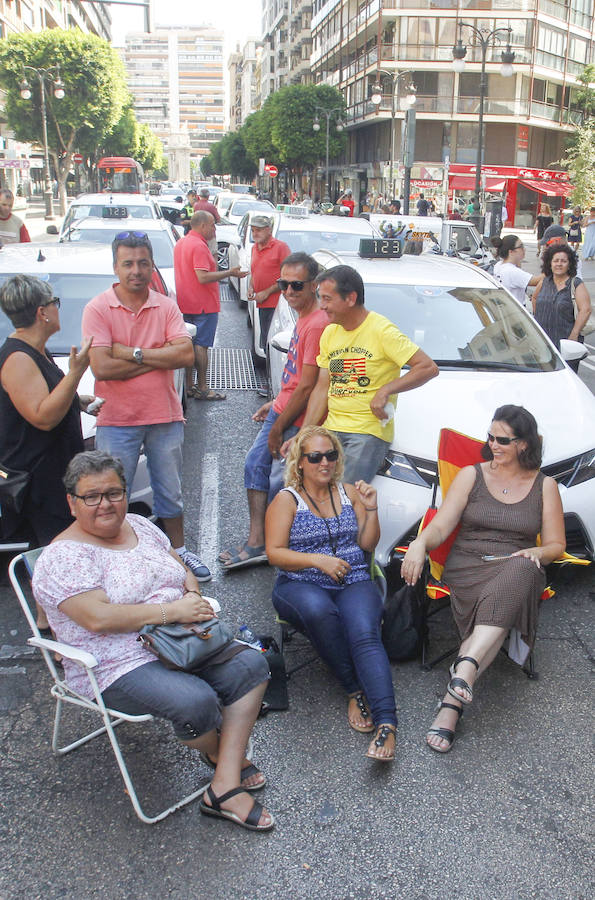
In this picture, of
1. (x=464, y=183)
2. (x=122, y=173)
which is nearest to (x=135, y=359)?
(x=464, y=183)

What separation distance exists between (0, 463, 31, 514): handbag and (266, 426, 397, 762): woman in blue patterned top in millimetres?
1127

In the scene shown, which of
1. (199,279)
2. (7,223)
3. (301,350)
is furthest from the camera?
(7,223)

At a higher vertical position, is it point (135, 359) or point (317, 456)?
point (135, 359)

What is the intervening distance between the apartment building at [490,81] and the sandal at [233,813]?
170 feet

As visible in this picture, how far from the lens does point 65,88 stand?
4825 centimetres

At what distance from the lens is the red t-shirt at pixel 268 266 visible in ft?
28.7

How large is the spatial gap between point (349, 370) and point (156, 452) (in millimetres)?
1133

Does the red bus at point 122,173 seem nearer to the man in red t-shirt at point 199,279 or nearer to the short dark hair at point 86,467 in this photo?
the man in red t-shirt at point 199,279

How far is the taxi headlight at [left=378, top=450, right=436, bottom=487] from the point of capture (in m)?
4.46

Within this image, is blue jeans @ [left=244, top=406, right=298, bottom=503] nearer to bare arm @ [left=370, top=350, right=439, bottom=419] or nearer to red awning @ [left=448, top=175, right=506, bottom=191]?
bare arm @ [left=370, top=350, right=439, bottom=419]

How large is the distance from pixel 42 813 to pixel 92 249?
512cm

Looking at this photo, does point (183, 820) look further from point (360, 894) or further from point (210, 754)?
point (360, 894)

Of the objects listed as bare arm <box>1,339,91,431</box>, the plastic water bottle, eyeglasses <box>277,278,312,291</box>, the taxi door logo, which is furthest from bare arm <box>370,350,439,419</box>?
bare arm <box>1,339,91,431</box>

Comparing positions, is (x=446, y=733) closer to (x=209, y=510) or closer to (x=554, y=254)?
(x=209, y=510)
